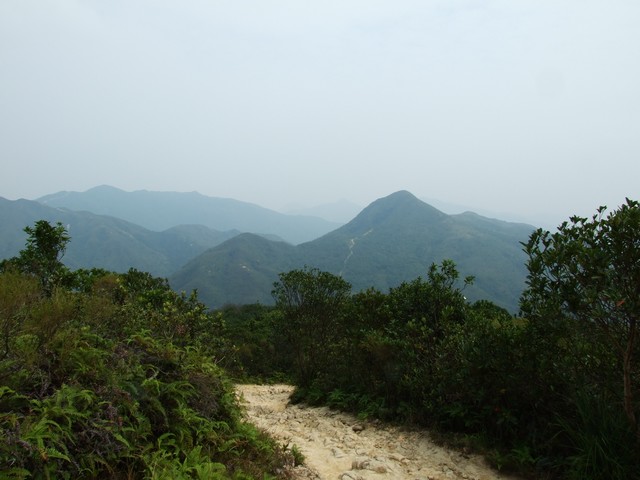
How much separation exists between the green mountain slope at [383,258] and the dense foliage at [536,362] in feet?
379

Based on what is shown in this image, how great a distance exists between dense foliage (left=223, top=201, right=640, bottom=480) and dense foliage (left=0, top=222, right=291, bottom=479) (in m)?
3.28

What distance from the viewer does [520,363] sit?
6.00 m

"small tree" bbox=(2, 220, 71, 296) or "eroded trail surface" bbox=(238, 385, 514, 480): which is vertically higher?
"small tree" bbox=(2, 220, 71, 296)

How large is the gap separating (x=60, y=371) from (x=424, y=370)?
6.04 m

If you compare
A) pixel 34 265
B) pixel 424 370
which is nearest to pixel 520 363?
pixel 424 370

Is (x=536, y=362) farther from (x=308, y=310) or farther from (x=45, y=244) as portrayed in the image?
(x=45, y=244)

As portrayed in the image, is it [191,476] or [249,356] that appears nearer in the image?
[191,476]

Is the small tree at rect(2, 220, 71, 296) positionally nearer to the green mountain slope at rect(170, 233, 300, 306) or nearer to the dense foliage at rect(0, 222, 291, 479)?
the dense foliage at rect(0, 222, 291, 479)

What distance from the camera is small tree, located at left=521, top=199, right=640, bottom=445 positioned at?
4.45 meters

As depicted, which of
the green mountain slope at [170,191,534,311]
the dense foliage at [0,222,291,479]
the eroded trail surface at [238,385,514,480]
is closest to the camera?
the dense foliage at [0,222,291,479]

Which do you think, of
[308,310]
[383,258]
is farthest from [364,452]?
[383,258]

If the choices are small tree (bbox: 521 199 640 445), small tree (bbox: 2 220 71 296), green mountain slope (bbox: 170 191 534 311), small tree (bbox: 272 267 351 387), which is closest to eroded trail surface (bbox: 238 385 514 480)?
small tree (bbox: 521 199 640 445)

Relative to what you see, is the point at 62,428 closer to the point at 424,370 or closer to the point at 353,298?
the point at 424,370

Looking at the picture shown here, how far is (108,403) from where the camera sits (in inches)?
169
